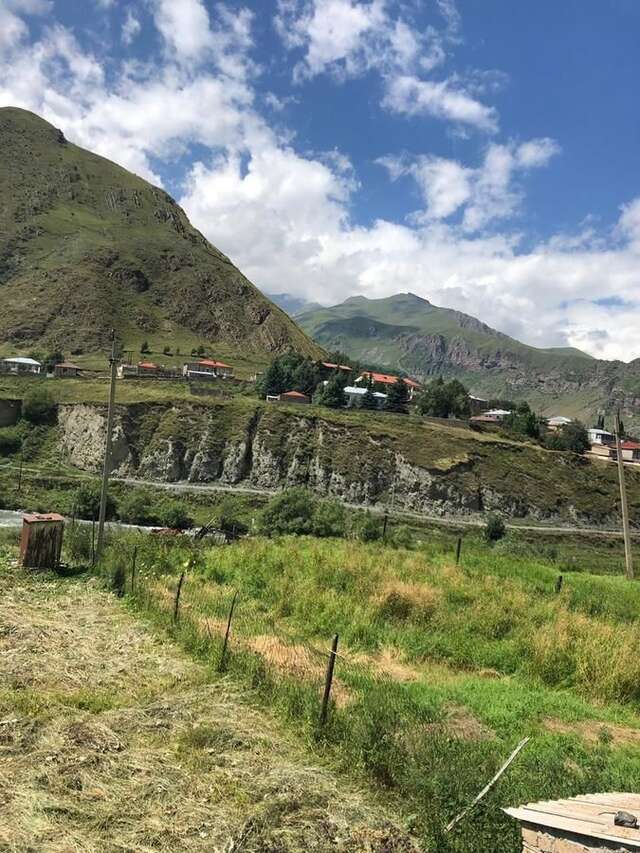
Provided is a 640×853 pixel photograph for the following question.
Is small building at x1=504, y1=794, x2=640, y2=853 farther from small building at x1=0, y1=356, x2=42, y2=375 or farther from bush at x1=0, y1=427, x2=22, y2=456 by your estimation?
small building at x1=0, y1=356, x2=42, y2=375

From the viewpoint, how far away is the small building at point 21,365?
91.5 m

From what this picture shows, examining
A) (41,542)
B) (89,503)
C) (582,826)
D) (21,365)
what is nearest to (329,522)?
(89,503)

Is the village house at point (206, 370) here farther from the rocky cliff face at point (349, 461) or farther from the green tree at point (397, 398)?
the green tree at point (397, 398)

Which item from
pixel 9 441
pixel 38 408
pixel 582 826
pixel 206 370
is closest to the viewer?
pixel 582 826

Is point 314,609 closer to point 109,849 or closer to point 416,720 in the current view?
point 416,720

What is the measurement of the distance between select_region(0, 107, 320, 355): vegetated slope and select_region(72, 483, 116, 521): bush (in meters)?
66.8

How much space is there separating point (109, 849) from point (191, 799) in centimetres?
94

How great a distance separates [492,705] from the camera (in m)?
8.41

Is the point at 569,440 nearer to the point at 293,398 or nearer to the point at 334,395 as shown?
the point at 334,395

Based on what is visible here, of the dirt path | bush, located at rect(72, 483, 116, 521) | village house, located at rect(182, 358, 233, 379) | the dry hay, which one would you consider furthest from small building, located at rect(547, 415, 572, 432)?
the dirt path

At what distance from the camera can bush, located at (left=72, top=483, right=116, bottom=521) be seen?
49.3m

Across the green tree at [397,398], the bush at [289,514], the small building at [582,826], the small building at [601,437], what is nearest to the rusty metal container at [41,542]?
the small building at [582,826]

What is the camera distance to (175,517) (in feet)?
168

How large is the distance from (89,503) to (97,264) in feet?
336
